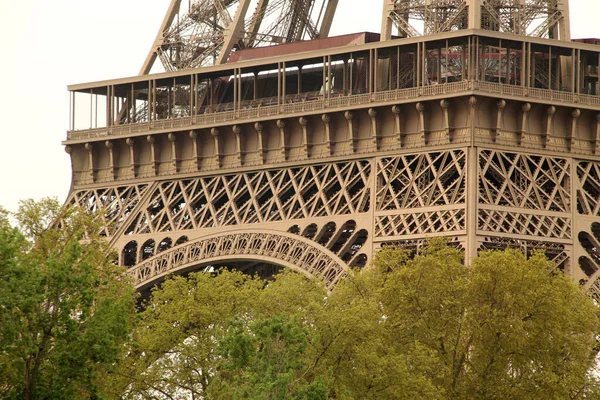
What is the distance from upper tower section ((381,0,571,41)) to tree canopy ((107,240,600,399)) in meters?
10.9

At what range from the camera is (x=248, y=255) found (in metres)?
78.5

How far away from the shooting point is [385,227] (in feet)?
246

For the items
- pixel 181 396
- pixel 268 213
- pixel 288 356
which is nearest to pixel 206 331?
pixel 181 396

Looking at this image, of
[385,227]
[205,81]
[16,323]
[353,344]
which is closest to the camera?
[16,323]

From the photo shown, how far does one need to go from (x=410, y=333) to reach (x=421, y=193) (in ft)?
30.7

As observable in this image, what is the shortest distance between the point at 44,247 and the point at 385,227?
12.7m

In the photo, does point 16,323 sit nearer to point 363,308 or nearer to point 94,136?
point 363,308

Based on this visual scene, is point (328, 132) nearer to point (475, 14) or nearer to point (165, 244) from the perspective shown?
point (475, 14)

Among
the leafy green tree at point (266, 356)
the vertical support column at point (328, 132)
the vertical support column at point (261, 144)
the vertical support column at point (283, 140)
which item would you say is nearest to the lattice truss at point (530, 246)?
the vertical support column at point (328, 132)

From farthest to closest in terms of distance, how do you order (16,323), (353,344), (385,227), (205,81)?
1. (205,81)
2. (385,227)
3. (353,344)
4. (16,323)

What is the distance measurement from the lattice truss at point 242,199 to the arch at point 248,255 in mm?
665

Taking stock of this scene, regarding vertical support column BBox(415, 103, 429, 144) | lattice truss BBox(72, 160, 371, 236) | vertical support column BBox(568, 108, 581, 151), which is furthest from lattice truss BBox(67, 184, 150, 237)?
vertical support column BBox(568, 108, 581, 151)

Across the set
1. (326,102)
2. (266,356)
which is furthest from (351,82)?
(266,356)

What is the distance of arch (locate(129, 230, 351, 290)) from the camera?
75688 mm
